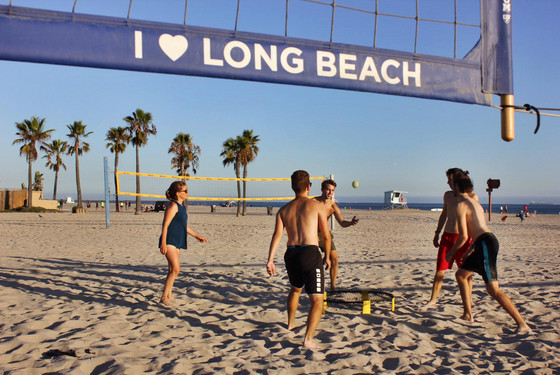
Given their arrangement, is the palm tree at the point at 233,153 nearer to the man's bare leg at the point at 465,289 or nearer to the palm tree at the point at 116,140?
the palm tree at the point at 116,140

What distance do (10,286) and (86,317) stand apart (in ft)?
7.40

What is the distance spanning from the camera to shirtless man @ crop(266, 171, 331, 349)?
3.44 m

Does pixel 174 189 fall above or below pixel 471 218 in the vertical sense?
above

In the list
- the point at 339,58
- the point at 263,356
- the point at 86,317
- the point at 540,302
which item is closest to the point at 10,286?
the point at 86,317

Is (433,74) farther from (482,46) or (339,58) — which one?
(339,58)

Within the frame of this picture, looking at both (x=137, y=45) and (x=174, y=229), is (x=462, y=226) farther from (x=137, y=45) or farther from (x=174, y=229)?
(x=137, y=45)

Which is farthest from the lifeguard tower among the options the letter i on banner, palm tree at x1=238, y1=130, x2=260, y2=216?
the letter i on banner

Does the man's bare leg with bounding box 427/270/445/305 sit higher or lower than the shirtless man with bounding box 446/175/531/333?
lower

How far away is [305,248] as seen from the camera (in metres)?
3.48

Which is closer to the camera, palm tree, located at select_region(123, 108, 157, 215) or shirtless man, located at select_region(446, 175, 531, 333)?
shirtless man, located at select_region(446, 175, 531, 333)

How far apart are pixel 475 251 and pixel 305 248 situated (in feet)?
5.32

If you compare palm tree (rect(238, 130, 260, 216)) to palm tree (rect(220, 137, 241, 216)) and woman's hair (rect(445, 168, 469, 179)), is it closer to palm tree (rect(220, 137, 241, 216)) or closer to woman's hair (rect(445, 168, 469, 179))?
palm tree (rect(220, 137, 241, 216))

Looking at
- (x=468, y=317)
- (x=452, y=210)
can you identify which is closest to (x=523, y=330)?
(x=468, y=317)

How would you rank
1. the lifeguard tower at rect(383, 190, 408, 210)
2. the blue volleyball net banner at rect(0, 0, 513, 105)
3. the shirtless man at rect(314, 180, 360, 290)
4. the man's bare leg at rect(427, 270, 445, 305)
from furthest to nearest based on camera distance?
the lifeguard tower at rect(383, 190, 408, 210) < the shirtless man at rect(314, 180, 360, 290) < the man's bare leg at rect(427, 270, 445, 305) < the blue volleyball net banner at rect(0, 0, 513, 105)
